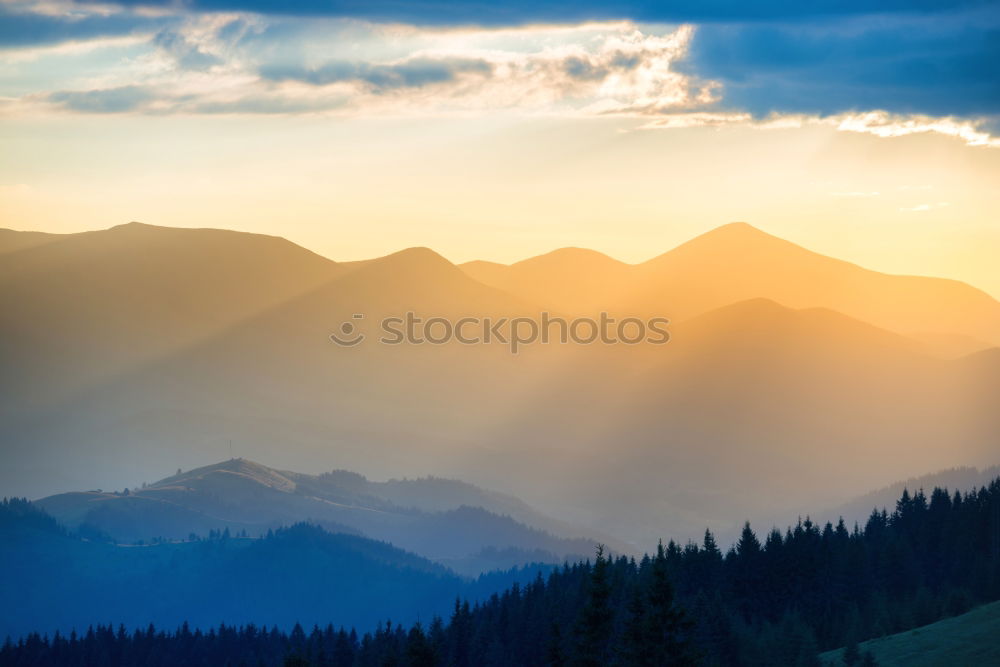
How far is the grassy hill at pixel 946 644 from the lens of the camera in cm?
10669

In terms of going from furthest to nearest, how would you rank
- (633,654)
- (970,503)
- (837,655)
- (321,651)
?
1. (970,503)
2. (321,651)
3. (837,655)
4. (633,654)

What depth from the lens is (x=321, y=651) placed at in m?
170

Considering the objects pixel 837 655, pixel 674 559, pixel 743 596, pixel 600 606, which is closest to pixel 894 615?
pixel 837 655

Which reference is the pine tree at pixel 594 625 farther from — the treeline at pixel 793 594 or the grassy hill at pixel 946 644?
the treeline at pixel 793 594

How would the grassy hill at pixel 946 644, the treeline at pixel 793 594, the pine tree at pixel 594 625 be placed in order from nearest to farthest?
the pine tree at pixel 594 625 → the grassy hill at pixel 946 644 → the treeline at pixel 793 594

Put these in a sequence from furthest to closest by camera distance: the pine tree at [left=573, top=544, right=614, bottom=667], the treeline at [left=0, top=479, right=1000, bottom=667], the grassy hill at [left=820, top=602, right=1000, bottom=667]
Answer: the treeline at [left=0, top=479, right=1000, bottom=667] → the grassy hill at [left=820, top=602, right=1000, bottom=667] → the pine tree at [left=573, top=544, right=614, bottom=667]

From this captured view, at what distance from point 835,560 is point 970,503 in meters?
27.6

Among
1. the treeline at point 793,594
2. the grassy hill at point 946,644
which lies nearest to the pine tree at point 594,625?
the grassy hill at point 946,644

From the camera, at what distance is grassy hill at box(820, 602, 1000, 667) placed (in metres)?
107

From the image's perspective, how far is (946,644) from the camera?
11175cm

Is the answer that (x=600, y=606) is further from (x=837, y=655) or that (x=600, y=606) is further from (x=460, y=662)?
(x=460, y=662)

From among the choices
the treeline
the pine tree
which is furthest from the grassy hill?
the pine tree

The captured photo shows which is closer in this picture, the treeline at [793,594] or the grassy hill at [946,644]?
the grassy hill at [946,644]

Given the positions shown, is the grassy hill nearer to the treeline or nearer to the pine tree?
the treeline
